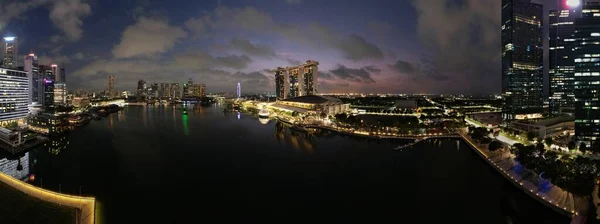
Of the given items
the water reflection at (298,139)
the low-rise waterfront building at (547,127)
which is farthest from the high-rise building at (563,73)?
the water reflection at (298,139)

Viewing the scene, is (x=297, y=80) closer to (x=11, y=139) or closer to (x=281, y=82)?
(x=281, y=82)

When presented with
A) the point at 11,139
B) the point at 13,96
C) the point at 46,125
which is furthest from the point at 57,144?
the point at 13,96

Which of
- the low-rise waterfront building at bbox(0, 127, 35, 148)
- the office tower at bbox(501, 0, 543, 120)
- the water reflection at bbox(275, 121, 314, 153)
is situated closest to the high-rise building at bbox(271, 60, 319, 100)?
the office tower at bbox(501, 0, 543, 120)

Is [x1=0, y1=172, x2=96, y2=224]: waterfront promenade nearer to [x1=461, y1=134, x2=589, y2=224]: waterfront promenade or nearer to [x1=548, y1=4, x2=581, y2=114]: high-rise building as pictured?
[x1=461, y1=134, x2=589, y2=224]: waterfront promenade

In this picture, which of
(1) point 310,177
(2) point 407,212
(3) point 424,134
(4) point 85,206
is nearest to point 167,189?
(4) point 85,206

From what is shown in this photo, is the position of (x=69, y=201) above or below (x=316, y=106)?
below

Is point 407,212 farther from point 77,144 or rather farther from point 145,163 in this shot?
point 77,144
